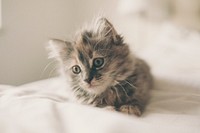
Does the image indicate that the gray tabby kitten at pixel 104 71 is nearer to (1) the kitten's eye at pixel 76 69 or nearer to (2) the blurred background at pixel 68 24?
(1) the kitten's eye at pixel 76 69

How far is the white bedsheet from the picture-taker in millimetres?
817

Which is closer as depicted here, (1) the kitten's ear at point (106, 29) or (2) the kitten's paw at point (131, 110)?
(2) the kitten's paw at point (131, 110)

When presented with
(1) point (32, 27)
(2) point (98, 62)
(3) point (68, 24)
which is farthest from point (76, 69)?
(3) point (68, 24)

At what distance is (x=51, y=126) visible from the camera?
0.85m

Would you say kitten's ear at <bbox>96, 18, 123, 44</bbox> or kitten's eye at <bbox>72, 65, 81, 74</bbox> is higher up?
kitten's ear at <bbox>96, 18, 123, 44</bbox>

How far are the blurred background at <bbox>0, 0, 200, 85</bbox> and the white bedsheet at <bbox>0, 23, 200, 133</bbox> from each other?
1.10 feet

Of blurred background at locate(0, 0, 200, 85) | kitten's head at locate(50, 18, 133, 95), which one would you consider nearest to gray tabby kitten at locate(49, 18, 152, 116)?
kitten's head at locate(50, 18, 133, 95)

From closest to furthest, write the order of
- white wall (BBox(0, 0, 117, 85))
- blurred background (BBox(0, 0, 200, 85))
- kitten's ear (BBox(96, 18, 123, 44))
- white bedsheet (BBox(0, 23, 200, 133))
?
white bedsheet (BBox(0, 23, 200, 133)) < kitten's ear (BBox(96, 18, 123, 44)) < blurred background (BBox(0, 0, 200, 85)) < white wall (BBox(0, 0, 117, 85))

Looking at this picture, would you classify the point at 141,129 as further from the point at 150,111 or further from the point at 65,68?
the point at 65,68

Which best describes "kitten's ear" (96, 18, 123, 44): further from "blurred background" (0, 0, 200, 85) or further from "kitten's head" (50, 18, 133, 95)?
"blurred background" (0, 0, 200, 85)

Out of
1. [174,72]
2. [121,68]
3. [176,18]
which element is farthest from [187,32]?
[121,68]

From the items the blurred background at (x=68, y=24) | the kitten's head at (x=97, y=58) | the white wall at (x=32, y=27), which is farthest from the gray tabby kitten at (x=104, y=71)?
the white wall at (x=32, y=27)

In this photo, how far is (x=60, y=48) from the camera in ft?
3.74

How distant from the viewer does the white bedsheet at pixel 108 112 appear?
817 millimetres
